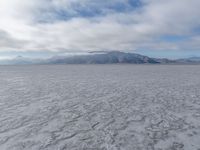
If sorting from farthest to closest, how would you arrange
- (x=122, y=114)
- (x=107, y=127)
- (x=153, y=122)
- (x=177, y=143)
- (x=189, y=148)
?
(x=122, y=114)
(x=153, y=122)
(x=107, y=127)
(x=177, y=143)
(x=189, y=148)

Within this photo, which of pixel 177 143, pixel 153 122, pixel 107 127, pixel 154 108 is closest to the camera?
pixel 177 143

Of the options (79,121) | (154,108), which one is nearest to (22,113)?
(79,121)

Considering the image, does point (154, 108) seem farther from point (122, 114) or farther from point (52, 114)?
point (52, 114)

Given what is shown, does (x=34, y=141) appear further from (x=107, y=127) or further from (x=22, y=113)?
(x=22, y=113)

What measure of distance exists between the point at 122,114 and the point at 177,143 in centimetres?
268

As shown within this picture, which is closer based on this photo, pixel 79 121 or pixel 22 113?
pixel 79 121

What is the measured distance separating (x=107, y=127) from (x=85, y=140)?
111 cm

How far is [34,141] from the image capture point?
476 cm

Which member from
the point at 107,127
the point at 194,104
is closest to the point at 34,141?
the point at 107,127

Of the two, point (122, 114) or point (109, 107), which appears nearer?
point (122, 114)

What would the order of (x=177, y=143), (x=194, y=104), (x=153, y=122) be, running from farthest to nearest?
(x=194, y=104)
(x=153, y=122)
(x=177, y=143)

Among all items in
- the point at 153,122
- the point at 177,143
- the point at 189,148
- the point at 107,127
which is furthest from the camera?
the point at 153,122

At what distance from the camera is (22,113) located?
7.17 metres

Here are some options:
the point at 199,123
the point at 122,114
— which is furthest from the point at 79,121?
the point at 199,123
